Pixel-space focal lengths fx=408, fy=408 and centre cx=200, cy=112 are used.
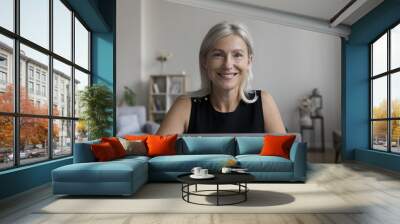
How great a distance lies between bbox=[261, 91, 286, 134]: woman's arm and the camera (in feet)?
20.9

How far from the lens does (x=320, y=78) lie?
1091cm

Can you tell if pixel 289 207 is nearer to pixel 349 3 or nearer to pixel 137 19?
pixel 349 3

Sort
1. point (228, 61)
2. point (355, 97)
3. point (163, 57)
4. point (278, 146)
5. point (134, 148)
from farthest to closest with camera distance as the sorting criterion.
→ 1. point (163, 57)
2. point (355, 97)
3. point (228, 61)
4. point (134, 148)
5. point (278, 146)

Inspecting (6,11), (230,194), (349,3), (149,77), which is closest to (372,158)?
(349,3)

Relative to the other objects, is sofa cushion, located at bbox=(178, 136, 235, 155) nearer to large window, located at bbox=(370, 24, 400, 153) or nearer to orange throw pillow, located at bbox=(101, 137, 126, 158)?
orange throw pillow, located at bbox=(101, 137, 126, 158)

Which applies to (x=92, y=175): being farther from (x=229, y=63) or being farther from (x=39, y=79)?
(x=229, y=63)

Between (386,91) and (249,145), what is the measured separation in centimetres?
329

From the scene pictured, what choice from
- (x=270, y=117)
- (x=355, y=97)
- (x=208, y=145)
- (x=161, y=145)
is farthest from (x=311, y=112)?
(x=161, y=145)

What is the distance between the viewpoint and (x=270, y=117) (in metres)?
6.46

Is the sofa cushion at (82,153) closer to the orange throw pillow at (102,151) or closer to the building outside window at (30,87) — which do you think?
the orange throw pillow at (102,151)

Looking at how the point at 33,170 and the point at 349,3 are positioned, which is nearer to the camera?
the point at 33,170

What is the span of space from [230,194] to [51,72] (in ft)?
10.5

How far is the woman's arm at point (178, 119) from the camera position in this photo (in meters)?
6.43

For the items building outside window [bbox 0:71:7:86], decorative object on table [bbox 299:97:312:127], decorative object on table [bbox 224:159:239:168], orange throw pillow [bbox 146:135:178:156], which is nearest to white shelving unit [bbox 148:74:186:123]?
decorative object on table [bbox 299:97:312:127]
